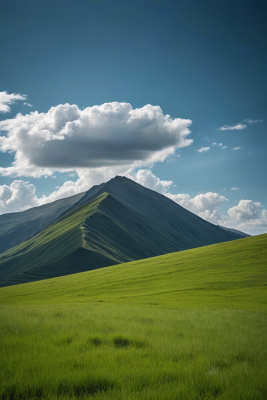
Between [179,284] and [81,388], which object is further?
[179,284]

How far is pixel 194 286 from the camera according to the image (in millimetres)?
48625

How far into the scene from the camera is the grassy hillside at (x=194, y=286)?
37.2 metres

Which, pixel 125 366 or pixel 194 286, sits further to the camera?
pixel 194 286

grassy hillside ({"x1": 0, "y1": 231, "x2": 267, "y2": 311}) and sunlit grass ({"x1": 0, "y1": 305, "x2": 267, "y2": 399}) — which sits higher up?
sunlit grass ({"x1": 0, "y1": 305, "x2": 267, "y2": 399})

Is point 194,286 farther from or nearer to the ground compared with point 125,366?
nearer to the ground

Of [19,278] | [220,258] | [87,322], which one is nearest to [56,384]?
[87,322]

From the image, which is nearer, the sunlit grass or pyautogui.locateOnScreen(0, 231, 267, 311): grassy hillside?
the sunlit grass

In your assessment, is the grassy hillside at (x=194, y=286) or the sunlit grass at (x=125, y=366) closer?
the sunlit grass at (x=125, y=366)

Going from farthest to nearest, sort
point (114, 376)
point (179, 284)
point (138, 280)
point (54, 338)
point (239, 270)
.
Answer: point (138, 280) → point (239, 270) → point (179, 284) → point (54, 338) → point (114, 376)

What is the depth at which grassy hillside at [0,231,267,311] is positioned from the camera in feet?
122

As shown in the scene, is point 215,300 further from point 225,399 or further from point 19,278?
point 19,278

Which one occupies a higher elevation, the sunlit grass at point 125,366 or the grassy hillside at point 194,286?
the sunlit grass at point 125,366

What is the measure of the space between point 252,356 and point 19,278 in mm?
192312

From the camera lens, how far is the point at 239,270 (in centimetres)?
5653
